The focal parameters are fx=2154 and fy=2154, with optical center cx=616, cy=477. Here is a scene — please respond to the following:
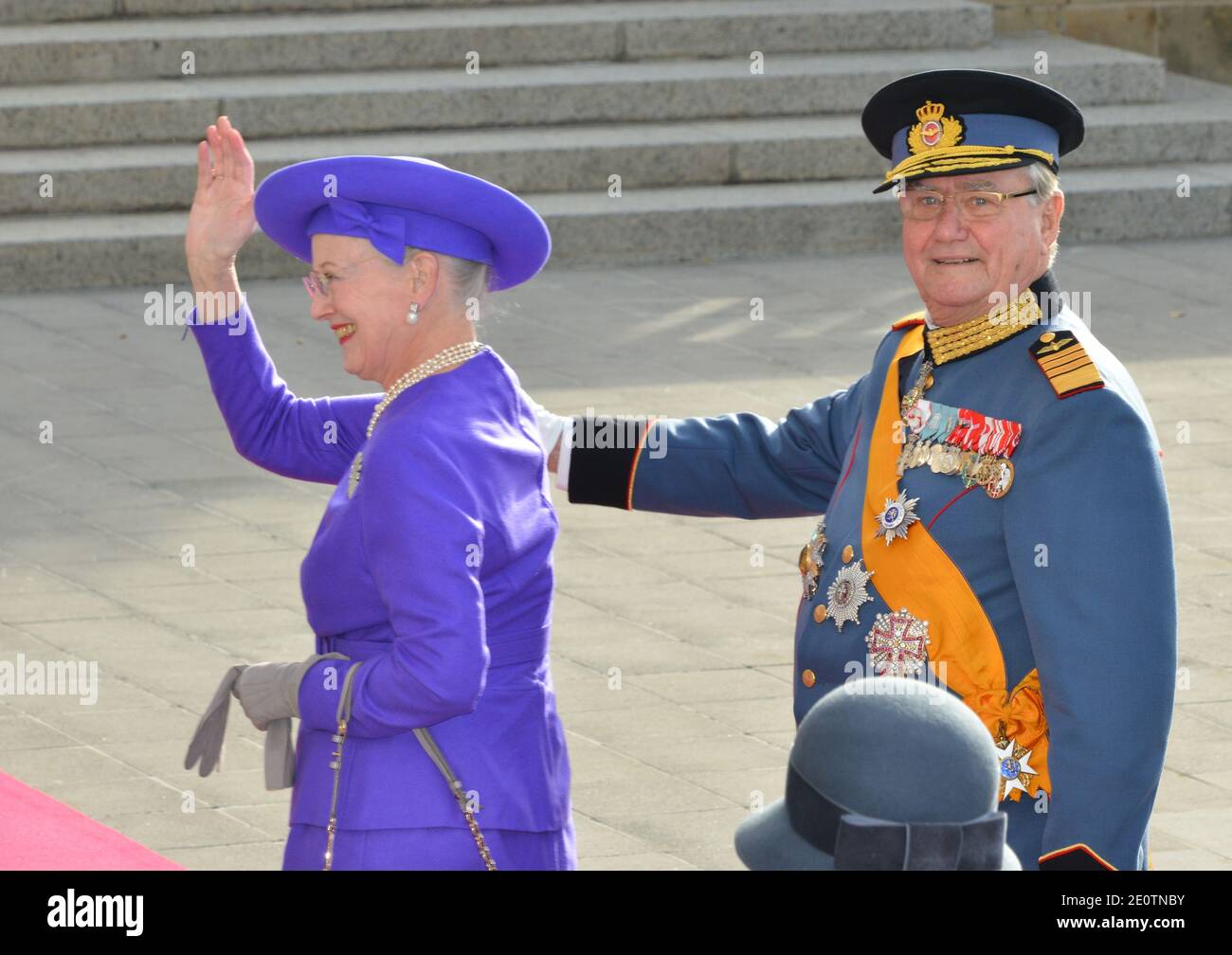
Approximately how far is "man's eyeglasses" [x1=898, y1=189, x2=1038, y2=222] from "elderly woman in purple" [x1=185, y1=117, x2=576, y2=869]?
2.04ft

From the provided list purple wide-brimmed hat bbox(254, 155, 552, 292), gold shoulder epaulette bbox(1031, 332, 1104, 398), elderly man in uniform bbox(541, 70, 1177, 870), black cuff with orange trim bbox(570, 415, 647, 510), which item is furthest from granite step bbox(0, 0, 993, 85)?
gold shoulder epaulette bbox(1031, 332, 1104, 398)

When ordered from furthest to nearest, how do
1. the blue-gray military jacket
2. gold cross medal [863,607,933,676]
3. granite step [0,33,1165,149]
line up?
granite step [0,33,1165,149], gold cross medal [863,607,933,676], the blue-gray military jacket

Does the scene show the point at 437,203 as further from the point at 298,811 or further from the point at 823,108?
the point at 823,108

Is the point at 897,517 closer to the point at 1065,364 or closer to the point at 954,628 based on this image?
the point at 954,628

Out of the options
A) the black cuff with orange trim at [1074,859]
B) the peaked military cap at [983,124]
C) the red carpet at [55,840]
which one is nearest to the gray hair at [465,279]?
the peaked military cap at [983,124]

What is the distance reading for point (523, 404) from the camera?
3.19 metres

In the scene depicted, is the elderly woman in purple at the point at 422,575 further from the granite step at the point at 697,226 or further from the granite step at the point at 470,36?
the granite step at the point at 470,36

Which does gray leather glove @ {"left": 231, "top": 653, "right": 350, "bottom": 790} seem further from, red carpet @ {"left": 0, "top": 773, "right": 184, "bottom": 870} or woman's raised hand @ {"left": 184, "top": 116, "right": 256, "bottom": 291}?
red carpet @ {"left": 0, "top": 773, "right": 184, "bottom": 870}

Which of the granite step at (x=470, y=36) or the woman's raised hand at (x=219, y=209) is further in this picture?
the granite step at (x=470, y=36)

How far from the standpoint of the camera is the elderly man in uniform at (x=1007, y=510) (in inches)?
116

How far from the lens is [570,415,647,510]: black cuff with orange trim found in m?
3.84

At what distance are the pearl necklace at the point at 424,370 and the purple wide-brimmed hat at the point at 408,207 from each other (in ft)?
0.44

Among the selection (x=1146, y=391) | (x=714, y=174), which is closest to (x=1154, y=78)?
(x=714, y=174)
